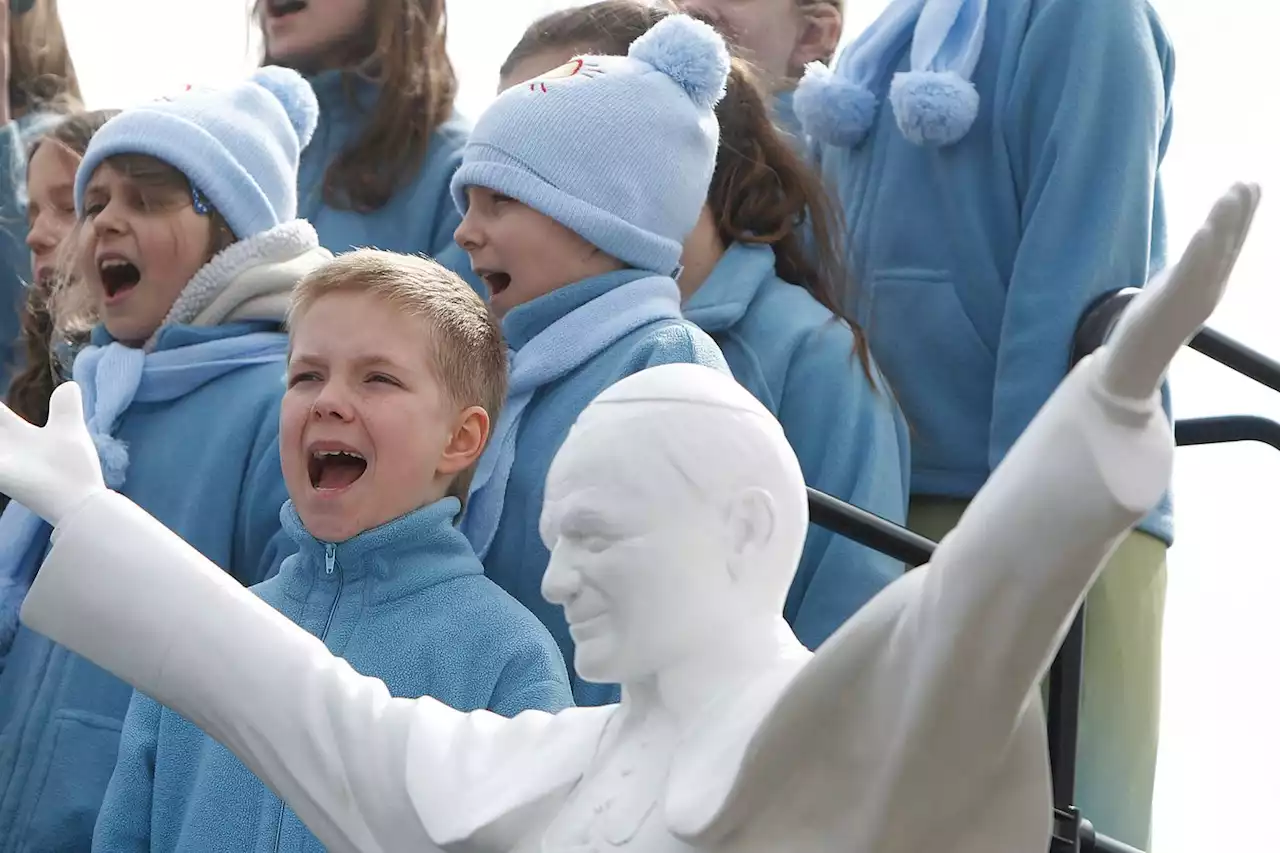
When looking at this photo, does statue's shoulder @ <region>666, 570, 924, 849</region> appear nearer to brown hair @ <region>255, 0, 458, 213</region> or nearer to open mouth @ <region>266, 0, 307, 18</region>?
brown hair @ <region>255, 0, 458, 213</region>

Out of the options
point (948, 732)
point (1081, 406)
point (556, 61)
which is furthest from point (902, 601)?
point (556, 61)

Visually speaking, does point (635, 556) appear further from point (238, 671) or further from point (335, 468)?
point (335, 468)

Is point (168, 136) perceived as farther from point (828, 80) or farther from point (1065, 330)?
point (1065, 330)

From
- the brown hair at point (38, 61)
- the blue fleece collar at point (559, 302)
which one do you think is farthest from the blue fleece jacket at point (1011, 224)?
the brown hair at point (38, 61)

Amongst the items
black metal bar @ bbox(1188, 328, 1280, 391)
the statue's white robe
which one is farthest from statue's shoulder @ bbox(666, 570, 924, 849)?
black metal bar @ bbox(1188, 328, 1280, 391)

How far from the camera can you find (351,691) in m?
1.95

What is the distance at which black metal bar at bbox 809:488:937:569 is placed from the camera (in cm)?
268

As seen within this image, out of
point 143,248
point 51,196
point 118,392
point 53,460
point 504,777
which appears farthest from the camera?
point 51,196

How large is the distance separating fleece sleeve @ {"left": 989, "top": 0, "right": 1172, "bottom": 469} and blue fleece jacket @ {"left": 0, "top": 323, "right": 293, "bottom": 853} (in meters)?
1.16

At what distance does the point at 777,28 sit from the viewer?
13.5 ft

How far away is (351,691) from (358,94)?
2.33m

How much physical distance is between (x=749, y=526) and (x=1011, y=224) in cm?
182

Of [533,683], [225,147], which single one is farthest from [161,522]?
[533,683]

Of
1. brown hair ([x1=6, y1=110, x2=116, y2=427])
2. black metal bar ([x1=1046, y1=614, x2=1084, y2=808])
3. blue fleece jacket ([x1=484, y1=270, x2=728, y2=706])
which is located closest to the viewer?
black metal bar ([x1=1046, y1=614, x2=1084, y2=808])
